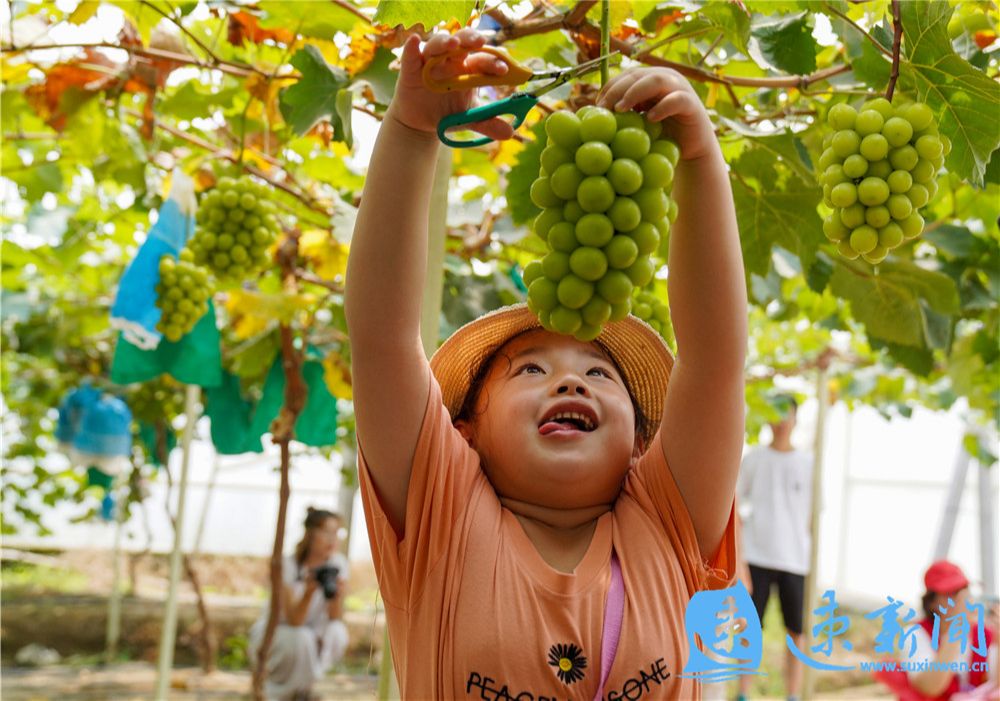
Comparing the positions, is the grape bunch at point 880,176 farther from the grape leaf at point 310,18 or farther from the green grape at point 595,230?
the grape leaf at point 310,18

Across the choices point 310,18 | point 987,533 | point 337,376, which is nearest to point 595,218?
point 310,18

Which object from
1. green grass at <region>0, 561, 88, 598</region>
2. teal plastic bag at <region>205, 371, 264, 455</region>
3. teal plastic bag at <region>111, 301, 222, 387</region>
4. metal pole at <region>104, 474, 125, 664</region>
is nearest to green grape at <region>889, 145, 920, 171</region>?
teal plastic bag at <region>111, 301, 222, 387</region>

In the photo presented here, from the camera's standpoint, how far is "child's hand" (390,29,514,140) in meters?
0.86

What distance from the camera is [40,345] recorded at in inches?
204

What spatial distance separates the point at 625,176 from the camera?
77 cm

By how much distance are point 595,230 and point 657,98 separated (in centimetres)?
20

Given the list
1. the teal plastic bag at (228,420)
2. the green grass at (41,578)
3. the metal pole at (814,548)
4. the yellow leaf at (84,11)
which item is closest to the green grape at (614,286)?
the yellow leaf at (84,11)

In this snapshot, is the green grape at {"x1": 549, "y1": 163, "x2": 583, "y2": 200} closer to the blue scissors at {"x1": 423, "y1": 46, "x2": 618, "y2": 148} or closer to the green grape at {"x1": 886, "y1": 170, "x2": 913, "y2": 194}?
the blue scissors at {"x1": 423, "y1": 46, "x2": 618, "y2": 148}

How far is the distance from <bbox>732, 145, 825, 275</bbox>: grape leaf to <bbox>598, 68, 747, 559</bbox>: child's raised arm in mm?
639

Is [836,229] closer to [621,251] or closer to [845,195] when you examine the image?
[845,195]

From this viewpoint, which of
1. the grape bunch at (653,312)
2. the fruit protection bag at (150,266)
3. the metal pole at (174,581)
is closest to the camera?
the grape bunch at (653,312)

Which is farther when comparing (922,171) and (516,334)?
(516,334)

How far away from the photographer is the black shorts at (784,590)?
205 inches

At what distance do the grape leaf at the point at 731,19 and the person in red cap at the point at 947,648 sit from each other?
8.23 feet
